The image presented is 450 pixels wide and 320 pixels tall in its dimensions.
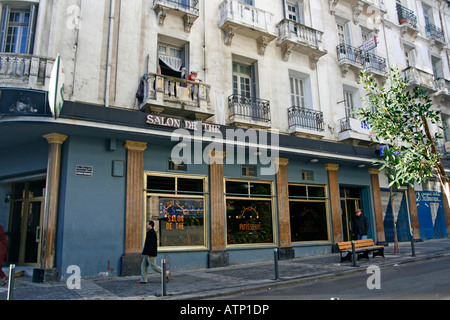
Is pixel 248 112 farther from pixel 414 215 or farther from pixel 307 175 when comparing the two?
pixel 414 215

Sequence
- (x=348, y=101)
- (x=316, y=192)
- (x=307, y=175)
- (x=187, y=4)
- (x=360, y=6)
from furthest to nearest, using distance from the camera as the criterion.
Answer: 1. (x=360, y=6)
2. (x=348, y=101)
3. (x=316, y=192)
4. (x=307, y=175)
5. (x=187, y=4)

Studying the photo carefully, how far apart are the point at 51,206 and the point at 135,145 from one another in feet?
9.83

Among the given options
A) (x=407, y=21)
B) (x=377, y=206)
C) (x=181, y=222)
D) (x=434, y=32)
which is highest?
(x=434, y=32)

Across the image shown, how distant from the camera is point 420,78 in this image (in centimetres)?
2019

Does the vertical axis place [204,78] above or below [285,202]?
above

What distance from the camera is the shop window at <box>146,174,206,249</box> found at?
11.4 meters

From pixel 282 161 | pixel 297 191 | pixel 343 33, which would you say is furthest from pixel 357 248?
pixel 343 33

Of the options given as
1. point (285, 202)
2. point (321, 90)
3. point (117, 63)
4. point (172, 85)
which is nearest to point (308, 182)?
point (285, 202)

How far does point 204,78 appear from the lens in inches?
512

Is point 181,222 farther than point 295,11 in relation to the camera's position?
No

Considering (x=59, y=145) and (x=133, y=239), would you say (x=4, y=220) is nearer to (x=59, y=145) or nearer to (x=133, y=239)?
(x=59, y=145)

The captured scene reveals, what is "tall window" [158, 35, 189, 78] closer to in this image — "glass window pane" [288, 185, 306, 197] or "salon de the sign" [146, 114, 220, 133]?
"salon de the sign" [146, 114, 220, 133]

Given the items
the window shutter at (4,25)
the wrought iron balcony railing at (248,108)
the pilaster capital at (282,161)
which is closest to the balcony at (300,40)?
the wrought iron balcony railing at (248,108)
